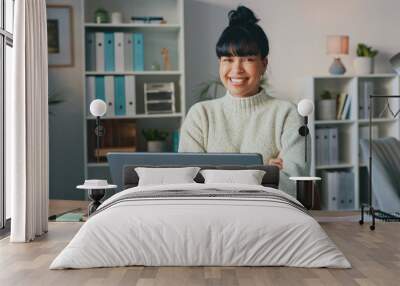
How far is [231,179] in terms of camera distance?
516 cm

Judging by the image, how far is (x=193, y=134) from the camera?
6.56 metres

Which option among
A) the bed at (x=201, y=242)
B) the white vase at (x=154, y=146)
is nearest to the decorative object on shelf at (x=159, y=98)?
the white vase at (x=154, y=146)

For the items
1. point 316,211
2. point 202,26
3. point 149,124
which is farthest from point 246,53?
point 316,211

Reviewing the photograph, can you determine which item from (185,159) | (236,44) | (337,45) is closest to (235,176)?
(185,159)

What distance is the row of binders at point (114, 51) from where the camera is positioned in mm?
6562

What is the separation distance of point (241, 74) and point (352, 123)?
51.4 inches

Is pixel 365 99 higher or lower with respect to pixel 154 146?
higher

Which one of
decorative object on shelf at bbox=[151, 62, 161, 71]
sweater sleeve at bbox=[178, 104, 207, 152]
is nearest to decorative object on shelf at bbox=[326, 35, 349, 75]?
sweater sleeve at bbox=[178, 104, 207, 152]

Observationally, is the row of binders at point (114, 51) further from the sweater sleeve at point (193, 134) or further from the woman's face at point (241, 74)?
the woman's face at point (241, 74)

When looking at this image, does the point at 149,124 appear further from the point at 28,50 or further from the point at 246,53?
the point at 28,50

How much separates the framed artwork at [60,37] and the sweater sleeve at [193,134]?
1.35 meters

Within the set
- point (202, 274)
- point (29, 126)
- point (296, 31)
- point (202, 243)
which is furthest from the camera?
point (296, 31)

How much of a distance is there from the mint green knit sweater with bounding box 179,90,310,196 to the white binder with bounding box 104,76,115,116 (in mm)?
746

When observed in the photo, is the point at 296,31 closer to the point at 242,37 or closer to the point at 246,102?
the point at 242,37
